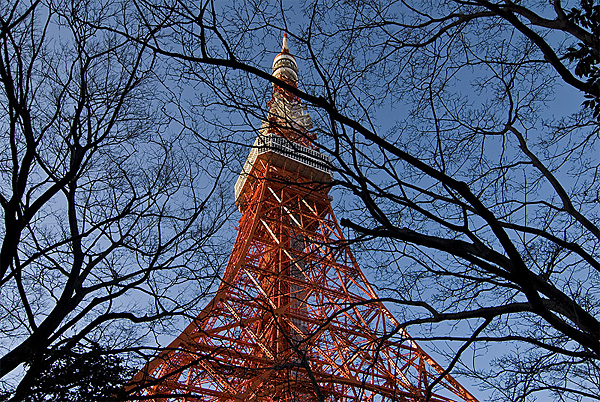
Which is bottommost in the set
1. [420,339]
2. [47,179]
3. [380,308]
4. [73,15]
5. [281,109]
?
[420,339]

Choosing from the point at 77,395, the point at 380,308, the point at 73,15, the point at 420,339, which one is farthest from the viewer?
the point at 380,308

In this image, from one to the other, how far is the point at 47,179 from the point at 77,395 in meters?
1.68

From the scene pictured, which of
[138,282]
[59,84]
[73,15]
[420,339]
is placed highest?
[73,15]

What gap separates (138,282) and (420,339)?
2.35 meters

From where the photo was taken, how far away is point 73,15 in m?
3.96

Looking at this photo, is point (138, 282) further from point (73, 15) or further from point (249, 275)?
point (249, 275)

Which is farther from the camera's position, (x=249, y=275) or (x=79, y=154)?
(x=249, y=275)

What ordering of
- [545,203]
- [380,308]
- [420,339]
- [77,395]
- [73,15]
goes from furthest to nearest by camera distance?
[380,308] < [73,15] < [545,203] < [77,395] < [420,339]

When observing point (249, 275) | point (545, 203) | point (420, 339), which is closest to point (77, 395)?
point (420, 339)

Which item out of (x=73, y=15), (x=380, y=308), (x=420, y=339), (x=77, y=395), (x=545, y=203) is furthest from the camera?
(x=380, y=308)

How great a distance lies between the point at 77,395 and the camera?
10.6 ft

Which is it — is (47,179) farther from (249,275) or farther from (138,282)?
(249,275)

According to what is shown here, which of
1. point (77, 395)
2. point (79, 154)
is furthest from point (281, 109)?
point (77, 395)

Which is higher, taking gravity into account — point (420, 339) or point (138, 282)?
point (138, 282)
